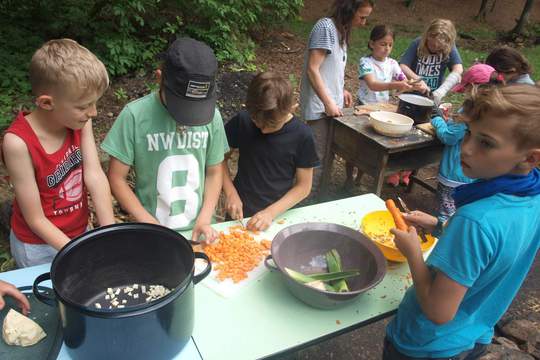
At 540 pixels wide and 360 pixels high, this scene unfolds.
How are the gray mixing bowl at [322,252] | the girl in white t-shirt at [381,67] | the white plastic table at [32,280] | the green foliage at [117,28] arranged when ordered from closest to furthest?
the white plastic table at [32,280] < the gray mixing bowl at [322,252] < the girl in white t-shirt at [381,67] < the green foliage at [117,28]

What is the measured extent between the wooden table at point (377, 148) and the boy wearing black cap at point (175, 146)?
1.68m

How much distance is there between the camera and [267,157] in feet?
7.59

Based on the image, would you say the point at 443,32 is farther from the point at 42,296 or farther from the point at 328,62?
the point at 42,296

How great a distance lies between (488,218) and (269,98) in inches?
47.3

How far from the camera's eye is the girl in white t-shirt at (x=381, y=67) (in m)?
3.68

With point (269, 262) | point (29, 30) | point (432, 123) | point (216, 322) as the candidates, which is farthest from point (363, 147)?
point (29, 30)

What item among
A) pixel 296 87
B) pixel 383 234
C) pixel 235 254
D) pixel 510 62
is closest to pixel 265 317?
pixel 235 254

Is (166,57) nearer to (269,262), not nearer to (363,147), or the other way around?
(269,262)

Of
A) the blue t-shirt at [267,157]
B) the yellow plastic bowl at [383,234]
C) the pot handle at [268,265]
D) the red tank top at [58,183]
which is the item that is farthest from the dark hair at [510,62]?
the red tank top at [58,183]

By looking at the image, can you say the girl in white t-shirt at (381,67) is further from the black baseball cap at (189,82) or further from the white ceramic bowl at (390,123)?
the black baseball cap at (189,82)

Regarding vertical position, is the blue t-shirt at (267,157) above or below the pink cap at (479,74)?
below

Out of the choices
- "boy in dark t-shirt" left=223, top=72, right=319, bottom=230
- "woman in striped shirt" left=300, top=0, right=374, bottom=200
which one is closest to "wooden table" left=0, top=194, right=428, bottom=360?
"boy in dark t-shirt" left=223, top=72, right=319, bottom=230

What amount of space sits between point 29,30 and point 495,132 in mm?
6846

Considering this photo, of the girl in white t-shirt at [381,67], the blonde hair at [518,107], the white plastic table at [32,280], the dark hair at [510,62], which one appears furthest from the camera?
the girl in white t-shirt at [381,67]
